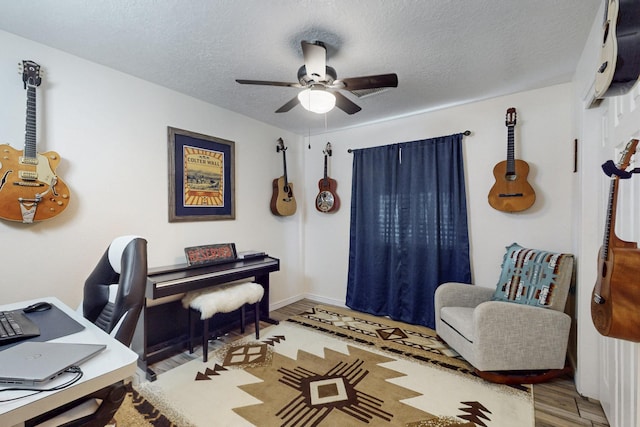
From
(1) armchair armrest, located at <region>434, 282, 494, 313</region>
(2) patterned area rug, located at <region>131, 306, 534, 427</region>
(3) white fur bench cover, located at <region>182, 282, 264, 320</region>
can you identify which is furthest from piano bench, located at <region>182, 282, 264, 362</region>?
(1) armchair armrest, located at <region>434, 282, 494, 313</region>

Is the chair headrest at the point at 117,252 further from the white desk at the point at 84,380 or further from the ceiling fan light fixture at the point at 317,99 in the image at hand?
the ceiling fan light fixture at the point at 317,99

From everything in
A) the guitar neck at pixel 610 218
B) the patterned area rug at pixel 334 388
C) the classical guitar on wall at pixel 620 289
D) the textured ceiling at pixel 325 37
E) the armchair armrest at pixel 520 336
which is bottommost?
the patterned area rug at pixel 334 388

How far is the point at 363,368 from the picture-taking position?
2287 millimetres

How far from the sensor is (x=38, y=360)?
88 cm

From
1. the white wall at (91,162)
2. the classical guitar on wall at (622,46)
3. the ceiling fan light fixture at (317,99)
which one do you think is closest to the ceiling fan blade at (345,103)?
the ceiling fan light fixture at (317,99)

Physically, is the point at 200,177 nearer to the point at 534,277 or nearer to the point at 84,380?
the point at 84,380

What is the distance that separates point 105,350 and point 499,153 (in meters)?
3.29

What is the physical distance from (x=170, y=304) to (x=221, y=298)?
568 mm

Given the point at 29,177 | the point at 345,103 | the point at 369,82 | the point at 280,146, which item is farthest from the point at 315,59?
the point at 280,146

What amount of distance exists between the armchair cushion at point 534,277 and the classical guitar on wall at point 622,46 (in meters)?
1.48

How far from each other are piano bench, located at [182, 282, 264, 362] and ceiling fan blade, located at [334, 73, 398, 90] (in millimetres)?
1974

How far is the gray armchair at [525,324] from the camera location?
2.05 meters

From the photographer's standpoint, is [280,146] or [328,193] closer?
[280,146]

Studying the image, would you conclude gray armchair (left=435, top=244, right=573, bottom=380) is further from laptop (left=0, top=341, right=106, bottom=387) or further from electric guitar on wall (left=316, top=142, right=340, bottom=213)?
laptop (left=0, top=341, right=106, bottom=387)
